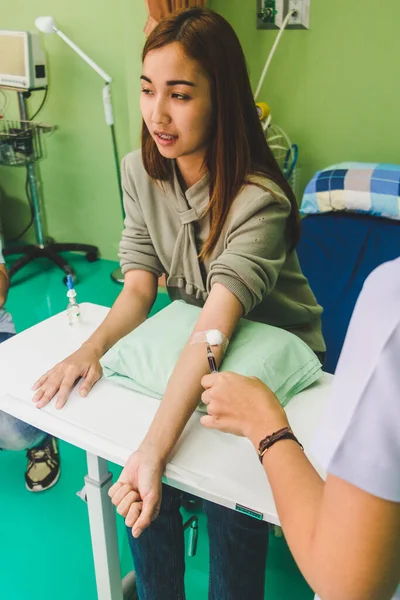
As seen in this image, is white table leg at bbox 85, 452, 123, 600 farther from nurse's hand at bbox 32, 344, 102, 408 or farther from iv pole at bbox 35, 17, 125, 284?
iv pole at bbox 35, 17, 125, 284

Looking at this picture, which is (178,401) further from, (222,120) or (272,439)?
(222,120)

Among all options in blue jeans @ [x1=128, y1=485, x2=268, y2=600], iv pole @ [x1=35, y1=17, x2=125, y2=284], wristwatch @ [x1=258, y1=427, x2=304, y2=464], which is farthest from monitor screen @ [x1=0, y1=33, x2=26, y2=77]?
wristwatch @ [x1=258, y1=427, x2=304, y2=464]

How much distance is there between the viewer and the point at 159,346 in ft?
3.54

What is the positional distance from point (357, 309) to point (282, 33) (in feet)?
7.84

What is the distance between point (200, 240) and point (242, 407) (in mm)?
556

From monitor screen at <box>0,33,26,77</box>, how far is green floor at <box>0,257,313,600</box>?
1914 mm

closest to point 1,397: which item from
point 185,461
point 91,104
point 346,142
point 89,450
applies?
point 89,450

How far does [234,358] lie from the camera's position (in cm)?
102

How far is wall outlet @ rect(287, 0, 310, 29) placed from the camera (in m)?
2.48

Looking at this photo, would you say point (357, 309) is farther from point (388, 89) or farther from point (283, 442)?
point (388, 89)

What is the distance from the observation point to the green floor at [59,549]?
1.40 metres

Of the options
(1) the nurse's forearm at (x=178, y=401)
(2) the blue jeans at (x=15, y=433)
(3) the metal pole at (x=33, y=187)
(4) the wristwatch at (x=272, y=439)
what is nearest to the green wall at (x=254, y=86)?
(3) the metal pole at (x=33, y=187)

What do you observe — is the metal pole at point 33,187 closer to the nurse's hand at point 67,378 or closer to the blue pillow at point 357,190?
the blue pillow at point 357,190

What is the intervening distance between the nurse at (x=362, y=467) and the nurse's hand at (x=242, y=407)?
0.17 meters
